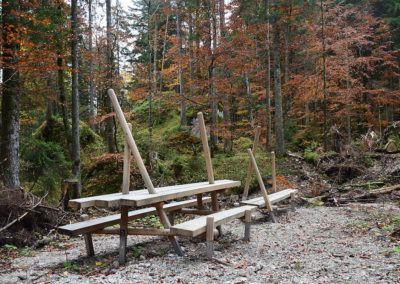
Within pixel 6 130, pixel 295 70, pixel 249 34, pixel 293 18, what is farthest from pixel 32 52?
pixel 295 70

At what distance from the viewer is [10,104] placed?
832cm

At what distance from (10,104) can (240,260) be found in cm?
671

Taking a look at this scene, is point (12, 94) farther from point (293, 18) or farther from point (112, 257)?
point (293, 18)

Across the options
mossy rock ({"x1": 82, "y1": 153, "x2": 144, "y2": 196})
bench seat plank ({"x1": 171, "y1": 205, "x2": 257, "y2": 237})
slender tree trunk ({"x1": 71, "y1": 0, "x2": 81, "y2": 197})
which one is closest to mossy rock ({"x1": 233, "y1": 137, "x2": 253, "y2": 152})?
mossy rock ({"x1": 82, "y1": 153, "x2": 144, "y2": 196})

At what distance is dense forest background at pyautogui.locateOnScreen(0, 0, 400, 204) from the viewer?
345 inches

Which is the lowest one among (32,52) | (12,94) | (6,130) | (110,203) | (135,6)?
(110,203)

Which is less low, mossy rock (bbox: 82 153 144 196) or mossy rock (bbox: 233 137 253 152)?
mossy rock (bbox: 233 137 253 152)

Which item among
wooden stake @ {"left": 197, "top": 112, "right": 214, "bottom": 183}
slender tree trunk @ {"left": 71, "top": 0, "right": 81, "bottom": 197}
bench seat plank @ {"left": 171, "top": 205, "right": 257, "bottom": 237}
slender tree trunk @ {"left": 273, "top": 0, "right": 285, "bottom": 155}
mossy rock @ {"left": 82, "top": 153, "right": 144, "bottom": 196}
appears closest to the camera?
bench seat plank @ {"left": 171, "top": 205, "right": 257, "bottom": 237}

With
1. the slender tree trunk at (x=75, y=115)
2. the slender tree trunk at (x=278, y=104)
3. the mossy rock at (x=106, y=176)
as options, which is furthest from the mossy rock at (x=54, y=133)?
the slender tree trunk at (x=278, y=104)

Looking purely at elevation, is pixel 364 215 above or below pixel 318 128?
below

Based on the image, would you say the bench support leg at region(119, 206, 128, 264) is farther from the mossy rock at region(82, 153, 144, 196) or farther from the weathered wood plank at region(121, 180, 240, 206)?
the mossy rock at region(82, 153, 144, 196)

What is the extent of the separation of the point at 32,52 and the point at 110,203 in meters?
5.75

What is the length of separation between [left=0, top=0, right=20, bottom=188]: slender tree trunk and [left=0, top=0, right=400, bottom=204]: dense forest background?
24 mm

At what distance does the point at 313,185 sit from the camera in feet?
37.2
